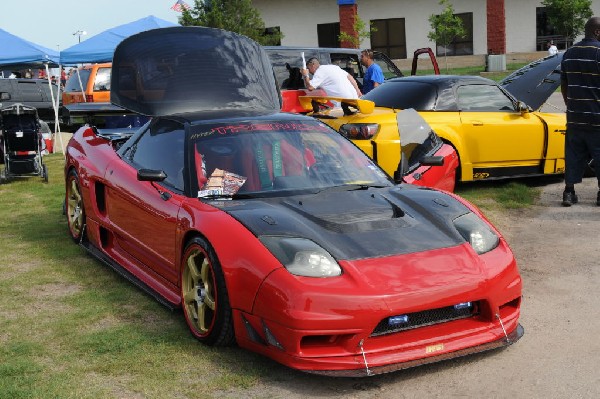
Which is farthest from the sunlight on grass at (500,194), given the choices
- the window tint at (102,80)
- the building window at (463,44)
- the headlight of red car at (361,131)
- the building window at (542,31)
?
the building window at (542,31)

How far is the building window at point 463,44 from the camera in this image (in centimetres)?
4409

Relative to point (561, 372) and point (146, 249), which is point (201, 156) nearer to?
point (146, 249)

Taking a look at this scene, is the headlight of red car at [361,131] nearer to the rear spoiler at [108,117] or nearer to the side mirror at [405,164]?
the rear spoiler at [108,117]

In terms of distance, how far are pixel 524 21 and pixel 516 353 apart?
41.4 m

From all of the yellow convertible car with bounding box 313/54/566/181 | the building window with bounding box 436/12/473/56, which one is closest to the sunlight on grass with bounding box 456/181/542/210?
the yellow convertible car with bounding box 313/54/566/181

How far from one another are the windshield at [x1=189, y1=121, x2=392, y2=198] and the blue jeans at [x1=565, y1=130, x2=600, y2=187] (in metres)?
3.87

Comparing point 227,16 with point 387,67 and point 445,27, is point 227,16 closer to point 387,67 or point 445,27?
point 445,27

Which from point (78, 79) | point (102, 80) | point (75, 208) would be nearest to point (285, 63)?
point (102, 80)

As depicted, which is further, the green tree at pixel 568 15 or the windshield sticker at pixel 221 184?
the green tree at pixel 568 15

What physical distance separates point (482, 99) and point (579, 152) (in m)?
1.71

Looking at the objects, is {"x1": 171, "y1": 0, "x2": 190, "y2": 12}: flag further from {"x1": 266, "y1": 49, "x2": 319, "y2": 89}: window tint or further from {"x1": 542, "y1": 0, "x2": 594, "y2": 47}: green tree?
{"x1": 266, "y1": 49, "x2": 319, "y2": 89}: window tint

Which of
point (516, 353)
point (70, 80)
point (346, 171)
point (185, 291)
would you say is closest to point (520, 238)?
point (346, 171)

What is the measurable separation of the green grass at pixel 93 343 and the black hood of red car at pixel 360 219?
72 centimetres

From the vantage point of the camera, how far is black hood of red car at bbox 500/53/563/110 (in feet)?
36.1
